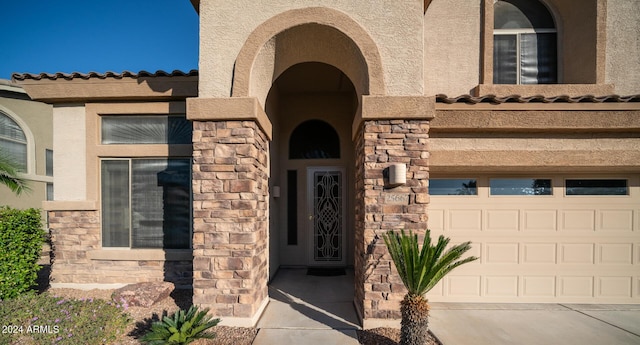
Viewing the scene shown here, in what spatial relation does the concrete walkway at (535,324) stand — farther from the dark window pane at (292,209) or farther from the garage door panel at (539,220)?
the dark window pane at (292,209)

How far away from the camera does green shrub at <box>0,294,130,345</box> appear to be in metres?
3.48

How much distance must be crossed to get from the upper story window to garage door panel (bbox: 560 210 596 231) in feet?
9.68

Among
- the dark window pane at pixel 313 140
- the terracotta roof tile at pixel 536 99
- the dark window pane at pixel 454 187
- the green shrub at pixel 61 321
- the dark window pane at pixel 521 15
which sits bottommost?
the green shrub at pixel 61 321

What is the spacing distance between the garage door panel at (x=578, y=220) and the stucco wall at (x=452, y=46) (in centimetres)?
296

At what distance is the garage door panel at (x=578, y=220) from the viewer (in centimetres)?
486

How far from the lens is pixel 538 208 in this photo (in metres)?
4.89

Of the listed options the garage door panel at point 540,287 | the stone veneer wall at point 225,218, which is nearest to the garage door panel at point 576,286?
the garage door panel at point 540,287

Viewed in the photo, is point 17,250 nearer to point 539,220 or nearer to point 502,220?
point 502,220

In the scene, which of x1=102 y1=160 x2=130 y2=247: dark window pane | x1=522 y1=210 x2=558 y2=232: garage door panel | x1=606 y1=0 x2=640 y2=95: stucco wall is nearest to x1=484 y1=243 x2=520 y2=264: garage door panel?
x1=522 y1=210 x2=558 y2=232: garage door panel

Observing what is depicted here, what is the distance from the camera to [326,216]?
7004mm

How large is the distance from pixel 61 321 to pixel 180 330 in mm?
2022

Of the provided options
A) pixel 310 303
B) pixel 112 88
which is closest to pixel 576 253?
pixel 310 303

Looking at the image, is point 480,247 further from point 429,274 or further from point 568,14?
point 568,14

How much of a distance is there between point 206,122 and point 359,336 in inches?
149
